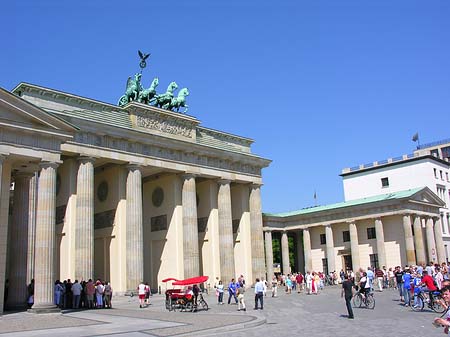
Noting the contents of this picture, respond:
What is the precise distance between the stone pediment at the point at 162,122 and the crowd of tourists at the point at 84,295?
15.0 metres

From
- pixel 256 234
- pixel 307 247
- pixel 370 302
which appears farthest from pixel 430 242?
pixel 370 302

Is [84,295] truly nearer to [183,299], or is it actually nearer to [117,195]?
[183,299]

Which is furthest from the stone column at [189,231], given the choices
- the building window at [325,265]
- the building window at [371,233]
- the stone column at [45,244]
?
the building window at [325,265]

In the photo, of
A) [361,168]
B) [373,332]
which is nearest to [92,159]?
[373,332]

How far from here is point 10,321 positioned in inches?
798

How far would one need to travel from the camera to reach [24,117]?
2378cm

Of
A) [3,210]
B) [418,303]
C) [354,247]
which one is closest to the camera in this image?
[418,303]

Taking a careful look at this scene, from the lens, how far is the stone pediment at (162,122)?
39.1 m

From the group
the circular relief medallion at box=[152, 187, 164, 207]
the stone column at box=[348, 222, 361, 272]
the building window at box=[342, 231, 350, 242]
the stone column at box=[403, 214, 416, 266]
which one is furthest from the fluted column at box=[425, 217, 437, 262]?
the circular relief medallion at box=[152, 187, 164, 207]

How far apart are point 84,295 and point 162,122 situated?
56.8 feet

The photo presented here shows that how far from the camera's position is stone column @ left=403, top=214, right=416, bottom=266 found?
50.4 m

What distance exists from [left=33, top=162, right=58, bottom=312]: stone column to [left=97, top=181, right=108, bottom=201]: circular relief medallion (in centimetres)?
1456

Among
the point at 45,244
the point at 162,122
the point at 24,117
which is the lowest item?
the point at 45,244

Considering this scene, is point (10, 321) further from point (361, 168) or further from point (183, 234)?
point (361, 168)
